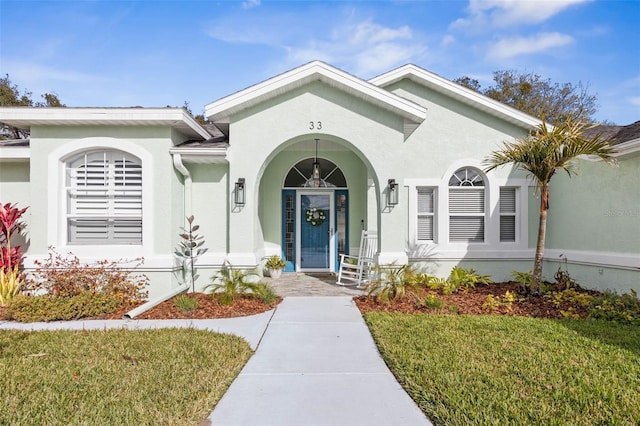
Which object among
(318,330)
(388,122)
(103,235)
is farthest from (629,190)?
→ (103,235)

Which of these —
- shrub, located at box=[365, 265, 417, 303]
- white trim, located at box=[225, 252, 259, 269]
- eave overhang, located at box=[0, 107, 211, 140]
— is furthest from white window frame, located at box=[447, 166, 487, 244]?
eave overhang, located at box=[0, 107, 211, 140]

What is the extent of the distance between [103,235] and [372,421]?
25.6ft

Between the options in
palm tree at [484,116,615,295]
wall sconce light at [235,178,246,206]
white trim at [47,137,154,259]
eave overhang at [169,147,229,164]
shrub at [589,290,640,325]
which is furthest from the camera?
wall sconce light at [235,178,246,206]

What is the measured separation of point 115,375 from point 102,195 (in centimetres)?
563

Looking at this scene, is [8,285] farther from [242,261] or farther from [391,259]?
[391,259]

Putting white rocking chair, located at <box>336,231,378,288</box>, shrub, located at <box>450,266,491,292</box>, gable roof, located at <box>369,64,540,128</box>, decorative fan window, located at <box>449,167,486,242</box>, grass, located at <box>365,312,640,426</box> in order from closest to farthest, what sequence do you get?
grass, located at <box>365,312,640,426</box>
shrub, located at <box>450,266,491,292</box>
white rocking chair, located at <box>336,231,378,288</box>
gable roof, located at <box>369,64,540,128</box>
decorative fan window, located at <box>449,167,486,242</box>

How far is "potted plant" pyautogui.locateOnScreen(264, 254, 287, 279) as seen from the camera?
11.2 metres

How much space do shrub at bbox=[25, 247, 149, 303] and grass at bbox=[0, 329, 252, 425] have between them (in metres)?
1.98

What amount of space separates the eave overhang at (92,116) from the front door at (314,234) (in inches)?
192

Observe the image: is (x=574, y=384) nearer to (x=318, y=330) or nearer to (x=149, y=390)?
(x=318, y=330)

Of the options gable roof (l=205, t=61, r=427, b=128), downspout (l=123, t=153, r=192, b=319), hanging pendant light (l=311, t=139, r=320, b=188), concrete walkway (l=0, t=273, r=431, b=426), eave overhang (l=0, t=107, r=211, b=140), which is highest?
gable roof (l=205, t=61, r=427, b=128)

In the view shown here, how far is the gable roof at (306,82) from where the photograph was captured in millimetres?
8430

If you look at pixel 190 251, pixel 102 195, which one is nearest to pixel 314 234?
pixel 190 251

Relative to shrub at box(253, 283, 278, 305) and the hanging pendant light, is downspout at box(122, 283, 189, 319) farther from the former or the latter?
the hanging pendant light
